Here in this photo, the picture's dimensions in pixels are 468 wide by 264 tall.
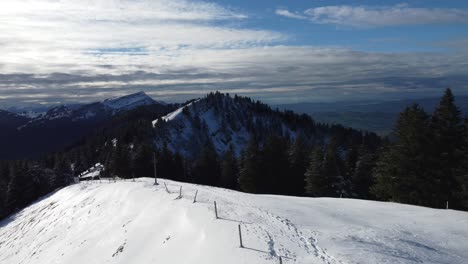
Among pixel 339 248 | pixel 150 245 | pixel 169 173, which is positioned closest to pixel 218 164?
pixel 169 173

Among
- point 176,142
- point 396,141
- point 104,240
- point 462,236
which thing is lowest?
point 176,142

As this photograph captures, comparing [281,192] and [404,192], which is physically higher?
[404,192]

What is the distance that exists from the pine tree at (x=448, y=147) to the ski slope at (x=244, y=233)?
8601mm

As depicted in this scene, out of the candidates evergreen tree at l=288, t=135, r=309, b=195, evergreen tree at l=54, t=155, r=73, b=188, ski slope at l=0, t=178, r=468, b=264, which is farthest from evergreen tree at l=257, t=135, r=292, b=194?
evergreen tree at l=54, t=155, r=73, b=188

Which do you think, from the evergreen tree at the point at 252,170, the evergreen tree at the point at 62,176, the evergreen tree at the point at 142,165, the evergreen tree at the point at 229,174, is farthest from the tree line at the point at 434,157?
the evergreen tree at the point at 62,176

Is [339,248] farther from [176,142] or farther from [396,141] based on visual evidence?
[176,142]

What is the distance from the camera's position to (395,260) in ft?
53.7

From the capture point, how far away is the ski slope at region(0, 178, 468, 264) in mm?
17594

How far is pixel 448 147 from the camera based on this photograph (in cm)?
3528

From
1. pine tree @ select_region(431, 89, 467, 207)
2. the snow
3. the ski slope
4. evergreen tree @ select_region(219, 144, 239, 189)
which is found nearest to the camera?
the ski slope

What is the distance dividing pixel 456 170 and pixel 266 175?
28333 mm

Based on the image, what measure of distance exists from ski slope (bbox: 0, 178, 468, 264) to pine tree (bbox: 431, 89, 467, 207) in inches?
339

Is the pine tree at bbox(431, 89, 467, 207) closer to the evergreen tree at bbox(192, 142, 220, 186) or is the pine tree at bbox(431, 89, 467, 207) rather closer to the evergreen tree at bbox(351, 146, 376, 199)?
the evergreen tree at bbox(351, 146, 376, 199)

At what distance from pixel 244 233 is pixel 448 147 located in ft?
85.0
